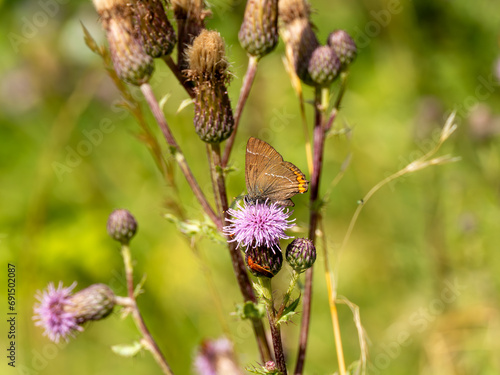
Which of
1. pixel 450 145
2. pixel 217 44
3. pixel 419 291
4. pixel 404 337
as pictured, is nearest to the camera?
pixel 217 44

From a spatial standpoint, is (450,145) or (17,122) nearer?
(450,145)

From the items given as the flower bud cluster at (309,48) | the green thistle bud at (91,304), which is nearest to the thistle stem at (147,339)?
the green thistle bud at (91,304)

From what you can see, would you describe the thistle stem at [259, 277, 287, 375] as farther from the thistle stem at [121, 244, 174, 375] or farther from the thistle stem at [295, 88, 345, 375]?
the thistle stem at [121, 244, 174, 375]

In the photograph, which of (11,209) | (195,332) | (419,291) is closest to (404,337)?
(419,291)

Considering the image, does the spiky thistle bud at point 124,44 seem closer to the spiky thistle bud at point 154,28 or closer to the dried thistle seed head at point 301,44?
the spiky thistle bud at point 154,28

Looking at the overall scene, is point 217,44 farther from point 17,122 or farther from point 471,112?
point 17,122
